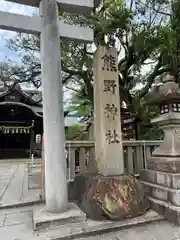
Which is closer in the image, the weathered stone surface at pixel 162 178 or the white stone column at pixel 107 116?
the weathered stone surface at pixel 162 178

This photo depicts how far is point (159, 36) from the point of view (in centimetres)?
641

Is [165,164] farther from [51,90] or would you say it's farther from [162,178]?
[51,90]

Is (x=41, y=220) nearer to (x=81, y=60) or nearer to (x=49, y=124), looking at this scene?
(x=49, y=124)

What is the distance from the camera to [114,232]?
3.07 m

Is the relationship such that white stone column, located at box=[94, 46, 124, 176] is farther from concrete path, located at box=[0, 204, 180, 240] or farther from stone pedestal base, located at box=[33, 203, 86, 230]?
concrete path, located at box=[0, 204, 180, 240]

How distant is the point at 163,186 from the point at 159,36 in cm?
450

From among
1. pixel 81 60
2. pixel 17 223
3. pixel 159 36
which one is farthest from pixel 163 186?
pixel 81 60

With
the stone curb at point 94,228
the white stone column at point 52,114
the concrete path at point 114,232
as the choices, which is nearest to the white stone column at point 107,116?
the white stone column at point 52,114

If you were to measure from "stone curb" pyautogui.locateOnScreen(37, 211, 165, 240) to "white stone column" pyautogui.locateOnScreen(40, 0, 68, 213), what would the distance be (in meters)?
0.42

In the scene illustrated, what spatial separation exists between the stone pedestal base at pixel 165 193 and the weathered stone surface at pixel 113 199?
0.29 metres

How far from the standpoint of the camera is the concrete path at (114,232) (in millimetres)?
2887

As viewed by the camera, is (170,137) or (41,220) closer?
(41,220)

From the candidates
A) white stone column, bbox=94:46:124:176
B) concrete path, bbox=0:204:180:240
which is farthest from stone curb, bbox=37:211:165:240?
white stone column, bbox=94:46:124:176

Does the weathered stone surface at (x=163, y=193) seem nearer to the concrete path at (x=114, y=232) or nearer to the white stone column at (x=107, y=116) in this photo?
the concrete path at (x=114, y=232)
